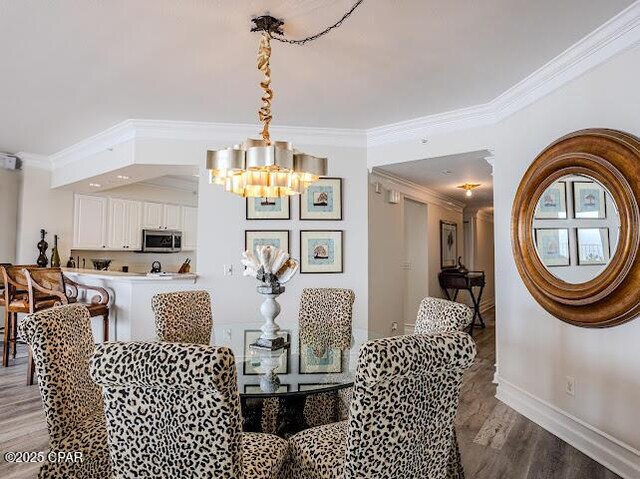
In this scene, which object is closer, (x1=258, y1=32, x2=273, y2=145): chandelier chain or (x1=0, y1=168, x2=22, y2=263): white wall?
(x1=258, y1=32, x2=273, y2=145): chandelier chain

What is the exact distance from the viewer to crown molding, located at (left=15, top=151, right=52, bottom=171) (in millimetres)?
5324

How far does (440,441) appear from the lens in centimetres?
134

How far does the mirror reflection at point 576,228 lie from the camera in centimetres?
238

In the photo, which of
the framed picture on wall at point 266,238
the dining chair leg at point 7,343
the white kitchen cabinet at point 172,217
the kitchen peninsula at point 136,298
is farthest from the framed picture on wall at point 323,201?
the white kitchen cabinet at point 172,217

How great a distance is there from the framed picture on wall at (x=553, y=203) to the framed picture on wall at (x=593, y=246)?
0.19m

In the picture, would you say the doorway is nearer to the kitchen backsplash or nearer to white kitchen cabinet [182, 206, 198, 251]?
the kitchen backsplash

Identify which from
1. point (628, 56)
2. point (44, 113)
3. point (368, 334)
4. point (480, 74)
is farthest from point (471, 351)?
point (44, 113)

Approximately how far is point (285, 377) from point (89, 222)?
5379mm

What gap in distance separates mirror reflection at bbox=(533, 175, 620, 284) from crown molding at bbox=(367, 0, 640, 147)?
0.74 m

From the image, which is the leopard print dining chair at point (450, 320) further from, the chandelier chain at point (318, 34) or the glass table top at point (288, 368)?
the chandelier chain at point (318, 34)

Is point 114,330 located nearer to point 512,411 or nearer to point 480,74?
point 512,411

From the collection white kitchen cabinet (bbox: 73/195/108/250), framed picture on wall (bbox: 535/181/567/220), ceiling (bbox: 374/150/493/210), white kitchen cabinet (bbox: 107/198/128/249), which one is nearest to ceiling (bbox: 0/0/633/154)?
ceiling (bbox: 374/150/493/210)

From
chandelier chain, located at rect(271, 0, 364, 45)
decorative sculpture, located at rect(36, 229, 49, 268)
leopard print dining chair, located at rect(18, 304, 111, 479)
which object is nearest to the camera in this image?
leopard print dining chair, located at rect(18, 304, 111, 479)

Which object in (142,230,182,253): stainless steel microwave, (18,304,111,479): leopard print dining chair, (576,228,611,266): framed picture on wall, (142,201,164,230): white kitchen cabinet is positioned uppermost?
(142,201,164,230): white kitchen cabinet
